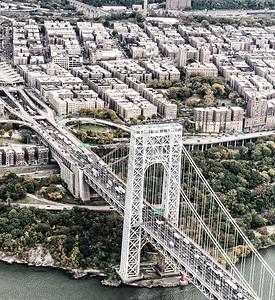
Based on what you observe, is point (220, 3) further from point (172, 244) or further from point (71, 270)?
point (172, 244)

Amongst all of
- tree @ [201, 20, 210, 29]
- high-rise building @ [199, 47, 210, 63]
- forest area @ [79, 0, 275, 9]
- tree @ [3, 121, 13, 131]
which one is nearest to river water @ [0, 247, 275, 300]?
tree @ [3, 121, 13, 131]

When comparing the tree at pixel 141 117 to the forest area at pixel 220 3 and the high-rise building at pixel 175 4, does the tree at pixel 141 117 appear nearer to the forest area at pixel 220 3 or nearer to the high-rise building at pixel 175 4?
the forest area at pixel 220 3

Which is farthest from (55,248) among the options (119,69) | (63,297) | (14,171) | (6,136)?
(119,69)

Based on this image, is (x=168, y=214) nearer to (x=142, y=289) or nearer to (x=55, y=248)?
(x=142, y=289)

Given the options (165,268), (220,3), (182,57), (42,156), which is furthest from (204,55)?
(165,268)

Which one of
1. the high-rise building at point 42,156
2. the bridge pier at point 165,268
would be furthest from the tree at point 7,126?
the bridge pier at point 165,268

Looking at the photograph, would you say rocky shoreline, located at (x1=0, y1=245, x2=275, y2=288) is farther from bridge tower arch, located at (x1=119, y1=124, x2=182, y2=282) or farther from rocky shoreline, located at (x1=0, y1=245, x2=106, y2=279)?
bridge tower arch, located at (x1=119, y1=124, x2=182, y2=282)
